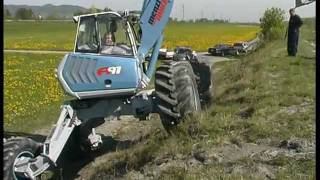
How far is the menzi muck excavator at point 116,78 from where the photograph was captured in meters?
7.91

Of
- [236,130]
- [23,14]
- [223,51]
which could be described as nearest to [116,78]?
[236,130]

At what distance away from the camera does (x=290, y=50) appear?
716 inches

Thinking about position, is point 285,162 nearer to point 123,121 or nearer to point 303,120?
point 303,120

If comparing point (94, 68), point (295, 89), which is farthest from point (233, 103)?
point (94, 68)

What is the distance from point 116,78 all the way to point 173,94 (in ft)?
3.20

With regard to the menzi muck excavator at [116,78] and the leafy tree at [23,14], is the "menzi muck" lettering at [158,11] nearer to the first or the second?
the menzi muck excavator at [116,78]

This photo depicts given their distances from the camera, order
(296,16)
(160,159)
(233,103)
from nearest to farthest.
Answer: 1. (160,159)
2. (233,103)
3. (296,16)

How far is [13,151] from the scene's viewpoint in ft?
22.0

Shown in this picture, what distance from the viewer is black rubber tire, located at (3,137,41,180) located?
656 cm

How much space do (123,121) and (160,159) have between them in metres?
4.76

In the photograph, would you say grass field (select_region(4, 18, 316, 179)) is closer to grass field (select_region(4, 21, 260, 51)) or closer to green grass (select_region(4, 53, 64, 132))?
green grass (select_region(4, 53, 64, 132))

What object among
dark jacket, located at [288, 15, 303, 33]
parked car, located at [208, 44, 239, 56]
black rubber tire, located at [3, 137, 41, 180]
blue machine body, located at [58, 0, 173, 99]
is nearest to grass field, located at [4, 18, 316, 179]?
blue machine body, located at [58, 0, 173, 99]

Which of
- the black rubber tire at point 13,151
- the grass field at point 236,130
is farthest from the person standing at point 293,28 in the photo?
the black rubber tire at point 13,151

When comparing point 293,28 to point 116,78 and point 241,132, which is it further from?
point 116,78
